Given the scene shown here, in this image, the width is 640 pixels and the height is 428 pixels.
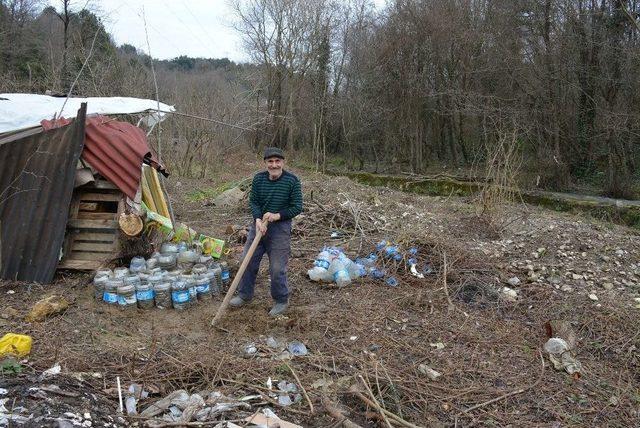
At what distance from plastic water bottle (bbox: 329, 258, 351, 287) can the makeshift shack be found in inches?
94.5

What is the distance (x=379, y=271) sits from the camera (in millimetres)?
6211

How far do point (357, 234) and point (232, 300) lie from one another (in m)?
3.23

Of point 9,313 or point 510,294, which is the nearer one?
point 9,313

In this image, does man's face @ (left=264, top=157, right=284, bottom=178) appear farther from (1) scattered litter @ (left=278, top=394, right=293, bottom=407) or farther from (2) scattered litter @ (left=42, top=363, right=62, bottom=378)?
(2) scattered litter @ (left=42, top=363, right=62, bottom=378)

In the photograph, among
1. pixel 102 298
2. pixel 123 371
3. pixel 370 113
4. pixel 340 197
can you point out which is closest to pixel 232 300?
pixel 102 298

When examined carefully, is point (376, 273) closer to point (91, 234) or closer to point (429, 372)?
point (429, 372)

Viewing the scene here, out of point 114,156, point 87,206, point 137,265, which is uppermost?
point 114,156

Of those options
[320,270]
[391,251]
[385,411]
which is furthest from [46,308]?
[391,251]

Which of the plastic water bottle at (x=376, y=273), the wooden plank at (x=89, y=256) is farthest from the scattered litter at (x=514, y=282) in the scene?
the wooden plank at (x=89, y=256)

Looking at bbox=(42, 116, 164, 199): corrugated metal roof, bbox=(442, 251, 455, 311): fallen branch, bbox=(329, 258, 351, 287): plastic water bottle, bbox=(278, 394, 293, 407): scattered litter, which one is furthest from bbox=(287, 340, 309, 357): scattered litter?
bbox=(42, 116, 164, 199): corrugated metal roof

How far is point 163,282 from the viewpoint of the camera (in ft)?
16.9

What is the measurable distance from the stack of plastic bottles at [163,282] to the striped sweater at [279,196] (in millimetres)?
989

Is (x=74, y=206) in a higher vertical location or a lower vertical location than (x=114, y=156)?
lower

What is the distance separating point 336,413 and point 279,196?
2314 millimetres
